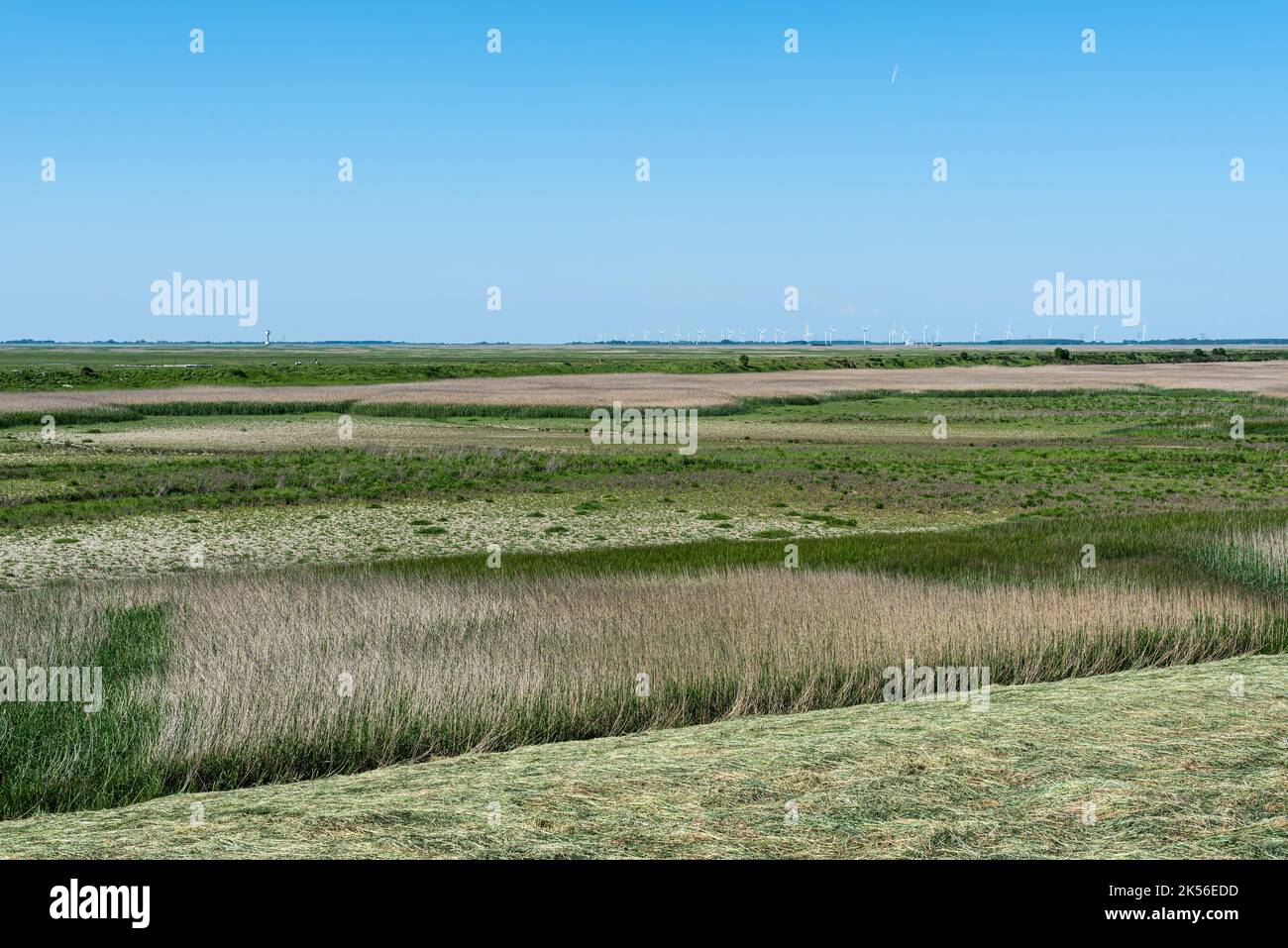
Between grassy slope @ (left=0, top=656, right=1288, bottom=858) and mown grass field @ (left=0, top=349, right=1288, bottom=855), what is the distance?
5 cm

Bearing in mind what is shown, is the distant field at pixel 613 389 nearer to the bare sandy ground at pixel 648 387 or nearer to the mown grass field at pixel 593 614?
the bare sandy ground at pixel 648 387

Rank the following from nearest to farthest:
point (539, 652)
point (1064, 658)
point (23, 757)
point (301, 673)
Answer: point (23, 757) → point (301, 673) → point (539, 652) → point (1064, 658)

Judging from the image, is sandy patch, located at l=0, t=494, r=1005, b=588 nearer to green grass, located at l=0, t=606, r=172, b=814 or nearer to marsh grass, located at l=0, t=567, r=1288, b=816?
marsh grass, located at l=0, t=567, r=1288, b=816

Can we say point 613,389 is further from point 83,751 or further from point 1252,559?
point 83,751

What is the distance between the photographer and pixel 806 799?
6453 millimetres

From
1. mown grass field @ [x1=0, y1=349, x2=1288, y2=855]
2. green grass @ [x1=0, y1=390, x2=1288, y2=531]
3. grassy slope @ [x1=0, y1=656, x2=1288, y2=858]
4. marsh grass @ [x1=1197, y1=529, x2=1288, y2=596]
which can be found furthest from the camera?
green grass @ [x1=0, y1=390, x2=1288, y2=531]

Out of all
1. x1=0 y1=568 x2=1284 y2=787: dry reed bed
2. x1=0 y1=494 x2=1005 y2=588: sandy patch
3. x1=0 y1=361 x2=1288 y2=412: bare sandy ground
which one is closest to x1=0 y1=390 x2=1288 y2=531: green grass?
x1=0 y1=494 x2=1005 y2=588: sandy patch

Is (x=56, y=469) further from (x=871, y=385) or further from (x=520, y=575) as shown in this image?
(x=871, y=385)

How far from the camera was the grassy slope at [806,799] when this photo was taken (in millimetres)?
5723

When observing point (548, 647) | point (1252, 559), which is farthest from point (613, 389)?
point (548, 647)

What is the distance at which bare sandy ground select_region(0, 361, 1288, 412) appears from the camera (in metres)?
62.5
